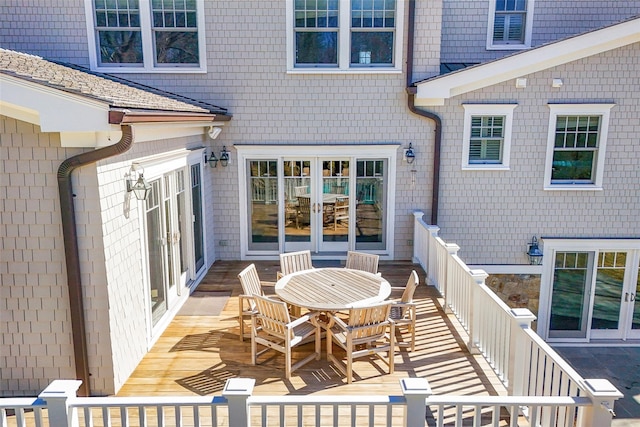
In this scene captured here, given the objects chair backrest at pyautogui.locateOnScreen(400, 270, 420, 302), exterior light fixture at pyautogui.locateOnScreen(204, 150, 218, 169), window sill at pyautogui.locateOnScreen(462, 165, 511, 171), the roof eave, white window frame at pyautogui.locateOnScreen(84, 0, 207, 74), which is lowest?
chair backrest at pyautogui.locateOnScreen(400, 270, 420, 302)

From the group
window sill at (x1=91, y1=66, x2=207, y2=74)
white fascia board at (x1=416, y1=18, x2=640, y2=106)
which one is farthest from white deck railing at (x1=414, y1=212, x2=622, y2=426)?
window sill at (x1=91, y1=66, x2=207, y2=74)

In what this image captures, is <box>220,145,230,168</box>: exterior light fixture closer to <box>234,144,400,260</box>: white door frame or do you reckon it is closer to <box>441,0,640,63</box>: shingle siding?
<box>234,144,400,260</box>: white door frame

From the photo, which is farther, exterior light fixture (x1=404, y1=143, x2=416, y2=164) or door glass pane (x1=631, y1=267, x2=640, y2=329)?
door glass pane (x1=631, y1=267, x2=640, y2=329)

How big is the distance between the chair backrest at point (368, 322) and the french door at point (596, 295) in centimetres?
618

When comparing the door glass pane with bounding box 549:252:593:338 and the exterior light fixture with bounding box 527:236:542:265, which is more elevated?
the exterior light fixture with bounding box 527:236:542:265

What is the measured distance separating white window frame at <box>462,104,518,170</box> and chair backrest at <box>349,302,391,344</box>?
491 centimetres

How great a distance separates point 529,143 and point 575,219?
1.82 m

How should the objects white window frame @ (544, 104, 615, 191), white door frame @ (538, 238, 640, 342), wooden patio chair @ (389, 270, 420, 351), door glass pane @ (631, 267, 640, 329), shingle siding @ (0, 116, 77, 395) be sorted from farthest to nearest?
door glass pane @ (631, 267, 640, 329)
white door frame @ (538, 238, 640, 342)
white window frame @ (544, 104, 615, 191)
wooden patio chair @ (389, 270, 420, 351)
shingle siding @ (0, 116, 77, 395)

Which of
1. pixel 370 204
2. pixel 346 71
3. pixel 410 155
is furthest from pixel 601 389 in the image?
pixel 346 71

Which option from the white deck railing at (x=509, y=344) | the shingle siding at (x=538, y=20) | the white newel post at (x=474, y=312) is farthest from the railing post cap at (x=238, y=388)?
the shingle siding at (x=538, y=20)

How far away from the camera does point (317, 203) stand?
30.1 ft

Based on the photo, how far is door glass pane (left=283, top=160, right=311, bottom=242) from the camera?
358 inches

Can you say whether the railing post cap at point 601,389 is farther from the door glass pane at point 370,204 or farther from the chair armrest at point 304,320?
the door glass pane at point 370,204

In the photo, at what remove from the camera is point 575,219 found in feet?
30.3
